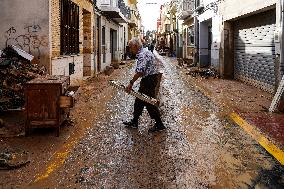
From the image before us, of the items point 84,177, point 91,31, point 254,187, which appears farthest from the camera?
point 91,31

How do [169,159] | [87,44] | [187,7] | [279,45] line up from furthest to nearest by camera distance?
[187,7]
[87,44]
[279,45]
[169,159]

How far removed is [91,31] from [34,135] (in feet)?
37.2

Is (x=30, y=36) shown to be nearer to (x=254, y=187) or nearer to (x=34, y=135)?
(x=34, y=135)

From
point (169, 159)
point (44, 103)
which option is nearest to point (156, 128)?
point (169, 159)

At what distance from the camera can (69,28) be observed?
12789 millimetres

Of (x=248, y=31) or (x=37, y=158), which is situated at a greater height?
(x=248, y=31)

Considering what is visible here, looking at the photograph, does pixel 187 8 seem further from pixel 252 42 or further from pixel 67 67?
pixel 67 67

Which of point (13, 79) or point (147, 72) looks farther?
point (13, 79)

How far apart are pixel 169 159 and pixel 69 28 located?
8936 millimetres

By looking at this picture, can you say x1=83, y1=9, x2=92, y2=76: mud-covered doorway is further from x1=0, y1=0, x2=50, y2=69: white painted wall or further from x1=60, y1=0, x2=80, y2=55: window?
x1=0, y1=0, x2=50, y2=69: white painted wall

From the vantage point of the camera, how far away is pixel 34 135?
20.6ft

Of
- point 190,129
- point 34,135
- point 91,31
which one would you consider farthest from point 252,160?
point 91,31

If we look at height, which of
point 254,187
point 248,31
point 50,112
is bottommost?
point 254,187

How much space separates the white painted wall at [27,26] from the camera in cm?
979
